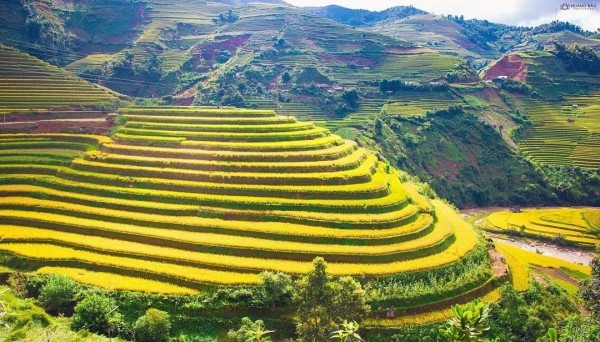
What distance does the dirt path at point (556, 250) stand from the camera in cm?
5703

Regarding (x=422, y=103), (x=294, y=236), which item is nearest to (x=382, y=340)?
(x=294, y=236)

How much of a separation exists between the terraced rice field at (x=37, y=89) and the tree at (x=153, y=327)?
42.8 metres

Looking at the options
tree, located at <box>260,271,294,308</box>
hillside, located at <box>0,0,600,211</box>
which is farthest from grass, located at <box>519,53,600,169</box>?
tree, located at <box>260,271,294,308</box>

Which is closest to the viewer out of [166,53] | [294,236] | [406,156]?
[294,236]

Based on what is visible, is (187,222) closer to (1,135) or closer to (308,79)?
(1,135)

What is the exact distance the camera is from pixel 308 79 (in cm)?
10338

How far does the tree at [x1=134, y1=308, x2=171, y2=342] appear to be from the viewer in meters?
26.4

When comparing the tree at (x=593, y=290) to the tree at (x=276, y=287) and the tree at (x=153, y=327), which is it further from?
the tree at (x=153, y=327)

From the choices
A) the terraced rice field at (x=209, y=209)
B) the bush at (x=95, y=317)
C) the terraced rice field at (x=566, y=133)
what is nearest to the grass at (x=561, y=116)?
the terraced rice field at (x=566, y=133)

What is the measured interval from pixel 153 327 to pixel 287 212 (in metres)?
14.9

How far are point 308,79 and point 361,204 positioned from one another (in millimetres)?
69727

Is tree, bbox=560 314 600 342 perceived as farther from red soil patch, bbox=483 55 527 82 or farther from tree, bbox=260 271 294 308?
red soil patch, bbox=483 55 527 82

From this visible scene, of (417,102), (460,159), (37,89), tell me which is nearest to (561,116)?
(417,102)

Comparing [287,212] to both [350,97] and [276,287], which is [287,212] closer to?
[276,287]
